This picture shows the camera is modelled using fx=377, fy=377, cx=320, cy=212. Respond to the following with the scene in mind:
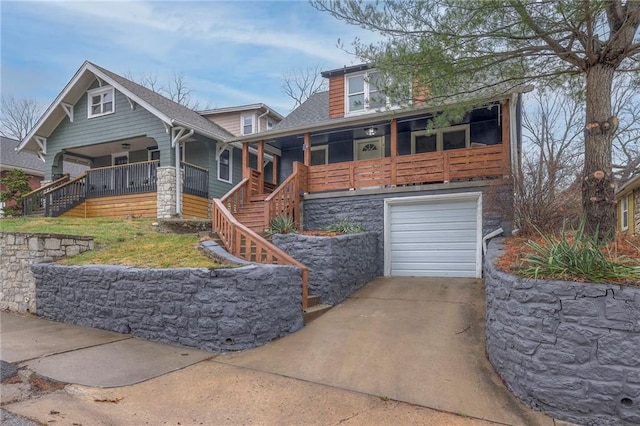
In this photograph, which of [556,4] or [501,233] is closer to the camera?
[556,4]

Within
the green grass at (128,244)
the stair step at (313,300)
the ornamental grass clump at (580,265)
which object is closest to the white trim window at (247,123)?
the green grass at (128,244)

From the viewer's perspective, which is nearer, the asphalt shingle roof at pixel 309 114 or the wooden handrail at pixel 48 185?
the asphalt shingle roof at pixel 309 114

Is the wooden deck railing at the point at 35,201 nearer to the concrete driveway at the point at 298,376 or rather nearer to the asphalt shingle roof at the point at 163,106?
the asphalt shingle roof at the point at 163,106

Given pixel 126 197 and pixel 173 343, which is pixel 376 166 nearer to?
pixel 173 343

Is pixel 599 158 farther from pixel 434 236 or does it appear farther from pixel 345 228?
pixel 345 228

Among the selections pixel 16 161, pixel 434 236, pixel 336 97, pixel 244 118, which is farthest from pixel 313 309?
pixel 16 161

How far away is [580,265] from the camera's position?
353cm

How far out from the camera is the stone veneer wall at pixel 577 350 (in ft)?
10.2

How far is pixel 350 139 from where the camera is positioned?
12.9 meters

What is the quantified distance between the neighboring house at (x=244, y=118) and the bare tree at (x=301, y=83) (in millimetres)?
10474

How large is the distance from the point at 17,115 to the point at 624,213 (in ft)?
124

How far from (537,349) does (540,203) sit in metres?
4.18

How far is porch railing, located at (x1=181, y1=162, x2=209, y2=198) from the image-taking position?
13828 millimetres

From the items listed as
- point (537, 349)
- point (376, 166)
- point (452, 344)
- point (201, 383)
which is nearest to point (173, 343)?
point (201, 383)
